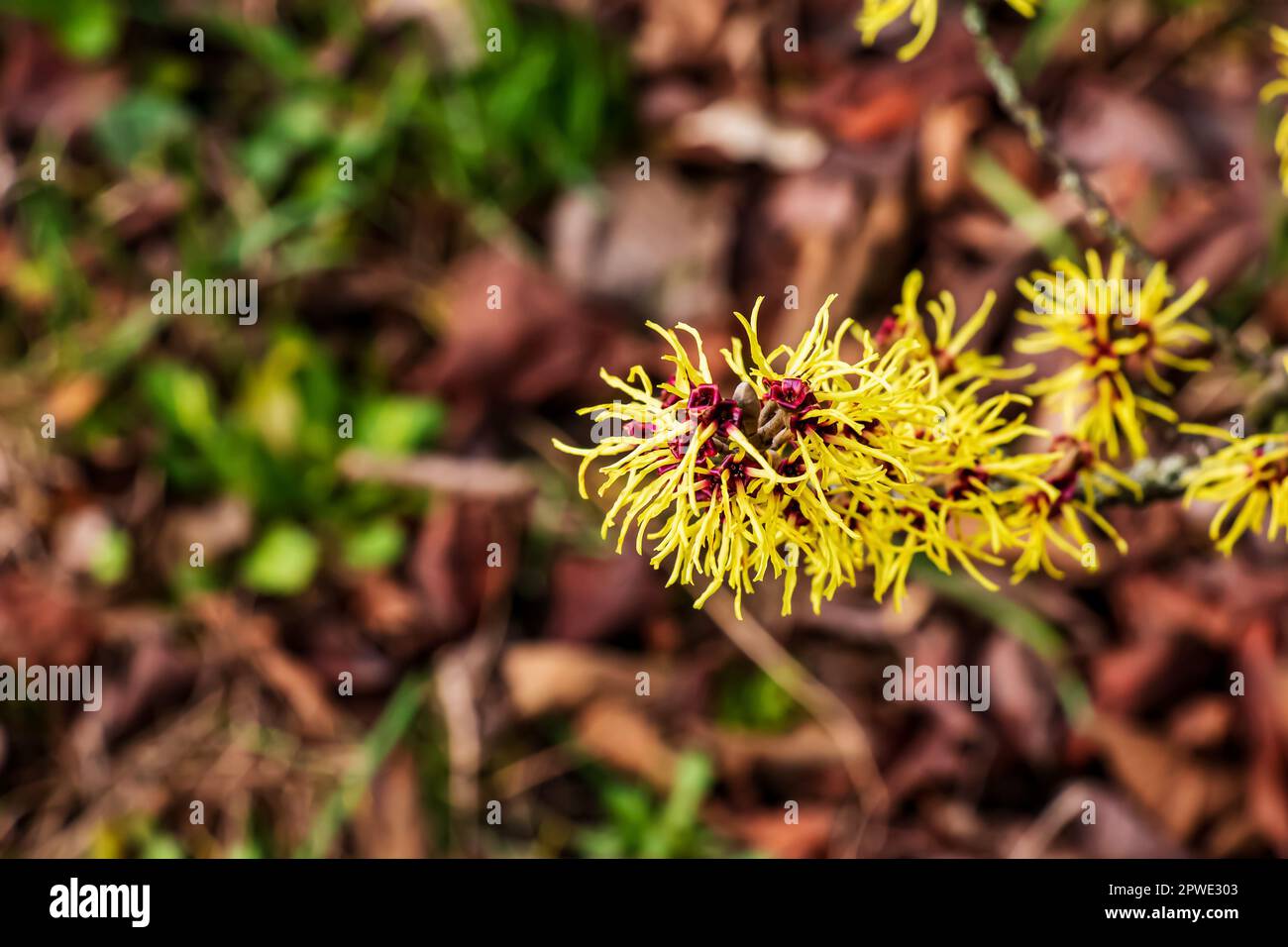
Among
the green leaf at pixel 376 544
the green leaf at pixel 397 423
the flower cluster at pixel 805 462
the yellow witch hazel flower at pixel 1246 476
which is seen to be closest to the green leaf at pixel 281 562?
the green leaf at pixel 376 544

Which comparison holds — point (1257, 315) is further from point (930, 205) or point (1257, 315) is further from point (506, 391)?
point (506, 391)

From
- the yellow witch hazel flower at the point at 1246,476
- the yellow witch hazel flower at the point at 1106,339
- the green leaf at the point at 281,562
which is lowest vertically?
the green leaf at the point at 281,562

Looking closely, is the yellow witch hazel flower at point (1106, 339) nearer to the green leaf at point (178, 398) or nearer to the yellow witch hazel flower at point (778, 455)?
the yellow witch hazel flower at point (778, 455)

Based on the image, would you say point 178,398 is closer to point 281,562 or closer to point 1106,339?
point 281,562

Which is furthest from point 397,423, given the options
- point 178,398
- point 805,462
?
point 805,462

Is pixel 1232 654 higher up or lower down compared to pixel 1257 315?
lower down

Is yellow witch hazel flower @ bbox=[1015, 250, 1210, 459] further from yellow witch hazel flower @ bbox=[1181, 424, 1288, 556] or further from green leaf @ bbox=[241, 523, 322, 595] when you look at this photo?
green leaf @ bbox=[241, 523, 322, 595]
